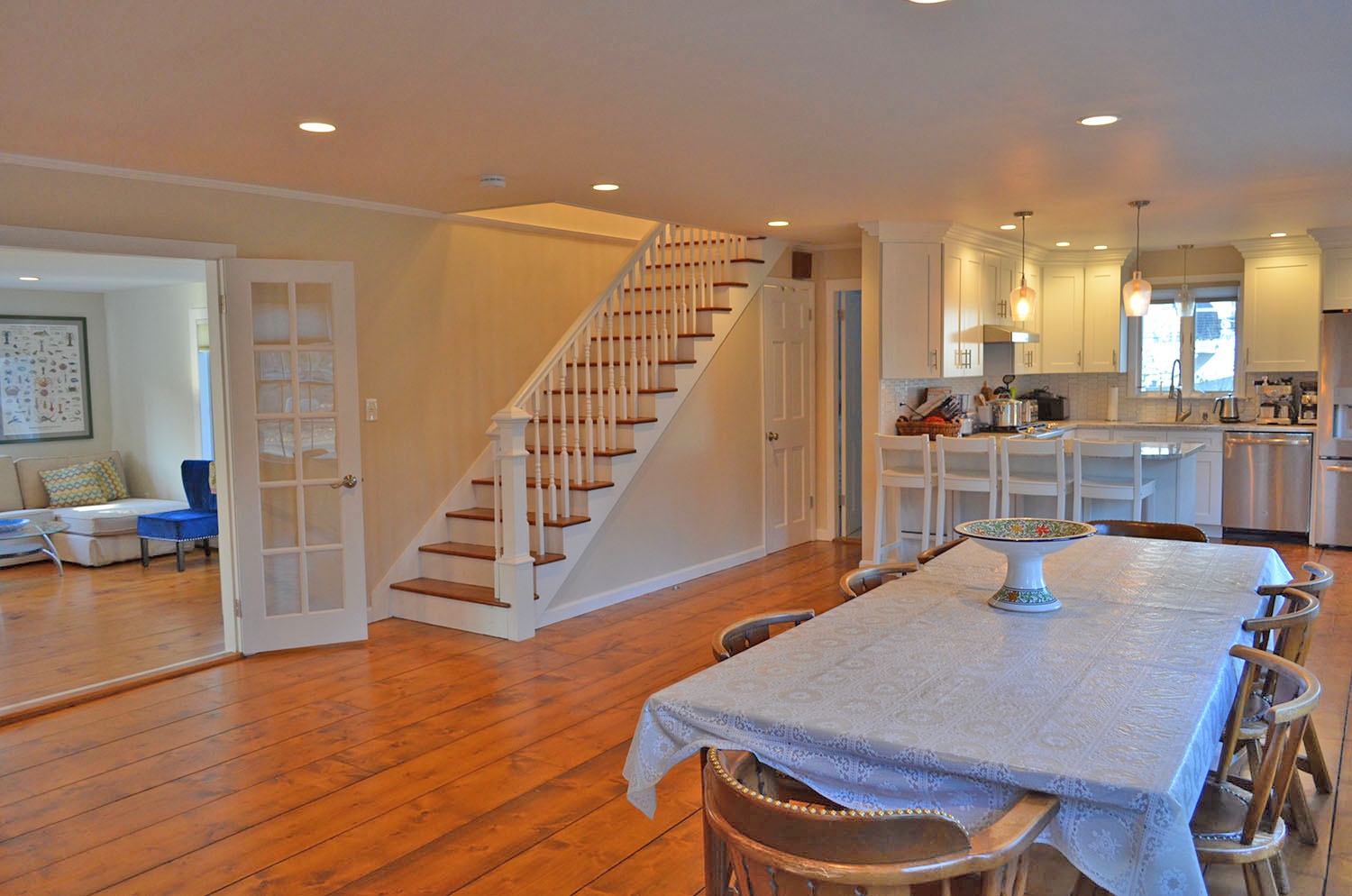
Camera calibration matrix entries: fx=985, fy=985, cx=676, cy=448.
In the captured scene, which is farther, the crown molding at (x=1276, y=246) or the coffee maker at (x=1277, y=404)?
the coffee maker at (x=1277, y=404)

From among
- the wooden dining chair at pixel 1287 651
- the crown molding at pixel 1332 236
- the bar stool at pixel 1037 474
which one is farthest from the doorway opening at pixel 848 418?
the wooden dining chair at pixel 1287 651

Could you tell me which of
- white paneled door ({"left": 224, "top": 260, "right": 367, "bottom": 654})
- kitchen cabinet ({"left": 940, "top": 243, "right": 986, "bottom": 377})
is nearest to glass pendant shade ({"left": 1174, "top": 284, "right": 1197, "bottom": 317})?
kitchen cabinet ({"left": 940, "top": 243, "right": 986, "bottom": 377})

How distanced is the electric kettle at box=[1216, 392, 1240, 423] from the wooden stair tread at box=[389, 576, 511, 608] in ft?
20.9

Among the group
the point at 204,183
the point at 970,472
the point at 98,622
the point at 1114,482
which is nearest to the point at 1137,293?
the point at 1114,482

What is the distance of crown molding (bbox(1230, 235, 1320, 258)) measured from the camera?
25.3 feet

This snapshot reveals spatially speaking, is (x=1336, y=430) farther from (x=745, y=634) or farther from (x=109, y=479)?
(x=109, y=479)

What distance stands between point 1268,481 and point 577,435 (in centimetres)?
550

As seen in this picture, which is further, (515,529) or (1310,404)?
(1310,404)

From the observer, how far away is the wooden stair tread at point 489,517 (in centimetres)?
570

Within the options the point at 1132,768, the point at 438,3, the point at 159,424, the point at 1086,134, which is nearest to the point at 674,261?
the point at 1086,134

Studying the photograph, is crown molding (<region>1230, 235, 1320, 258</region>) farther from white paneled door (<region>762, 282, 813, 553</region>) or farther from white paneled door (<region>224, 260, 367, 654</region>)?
white paneled door (<region>224, 260, 367, 654</region>)

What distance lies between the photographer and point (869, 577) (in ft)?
11.0

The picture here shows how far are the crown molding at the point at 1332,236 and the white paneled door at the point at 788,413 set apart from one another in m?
3.76

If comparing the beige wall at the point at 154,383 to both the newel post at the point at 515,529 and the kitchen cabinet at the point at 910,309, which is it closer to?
the newel post at the point at 515,529
